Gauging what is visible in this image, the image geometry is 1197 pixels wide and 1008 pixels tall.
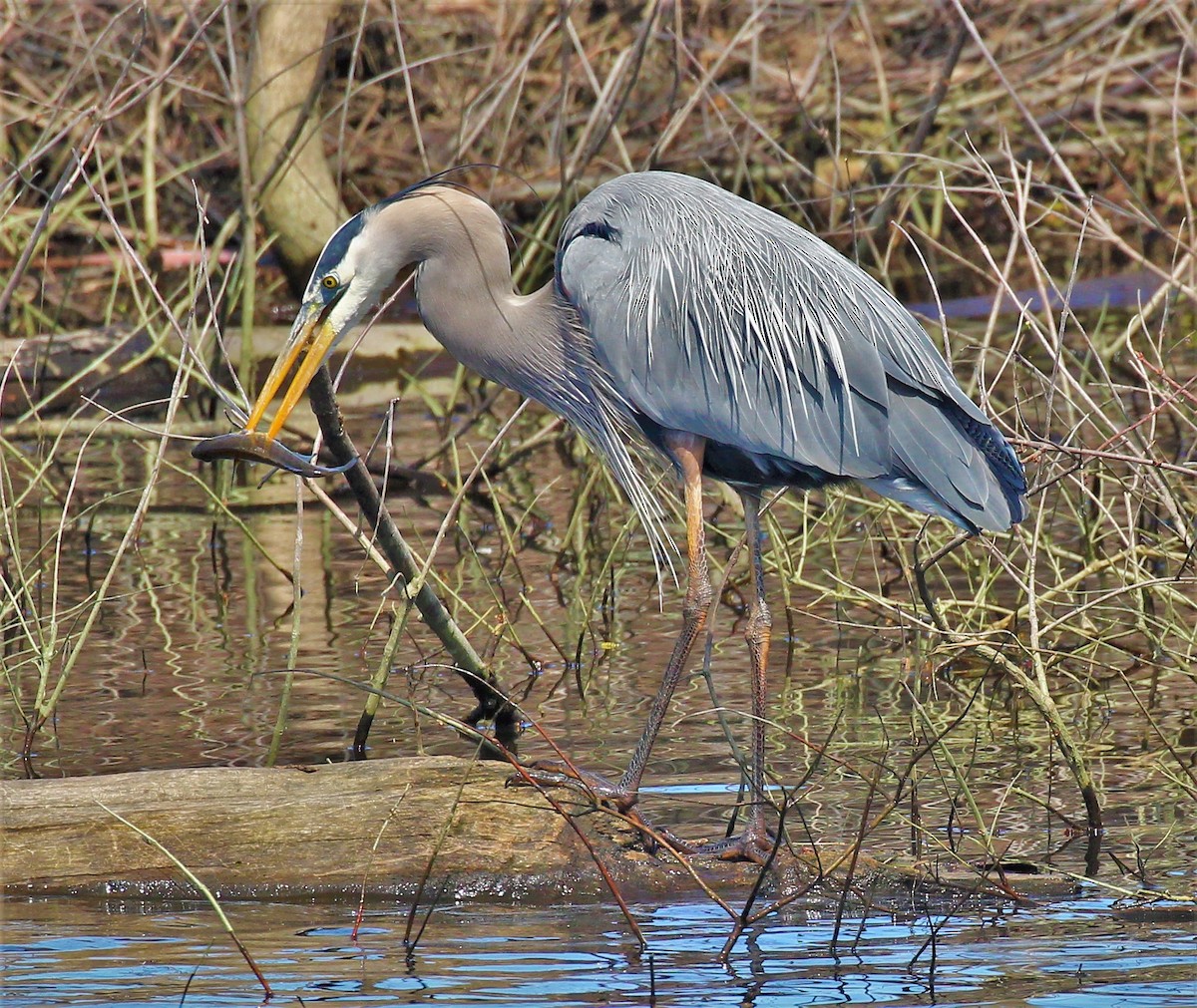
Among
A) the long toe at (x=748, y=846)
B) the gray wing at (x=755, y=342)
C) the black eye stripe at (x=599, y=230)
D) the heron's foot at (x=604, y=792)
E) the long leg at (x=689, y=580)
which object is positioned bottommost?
the long toe at (x=748, y=846)

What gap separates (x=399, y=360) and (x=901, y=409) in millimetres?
6944

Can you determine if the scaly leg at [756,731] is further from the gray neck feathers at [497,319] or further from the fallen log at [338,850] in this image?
the gray neck feathers at [497,319]

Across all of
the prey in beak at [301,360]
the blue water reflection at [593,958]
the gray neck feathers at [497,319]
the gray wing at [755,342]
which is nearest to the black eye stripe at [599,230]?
the gray wing at [755,342]

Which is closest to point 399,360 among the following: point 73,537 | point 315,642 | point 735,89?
point 735,89

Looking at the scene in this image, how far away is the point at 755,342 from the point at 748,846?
145cm

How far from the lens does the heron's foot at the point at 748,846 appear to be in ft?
14.5

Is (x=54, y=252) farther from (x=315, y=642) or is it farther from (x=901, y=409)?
(x=901, y=409)

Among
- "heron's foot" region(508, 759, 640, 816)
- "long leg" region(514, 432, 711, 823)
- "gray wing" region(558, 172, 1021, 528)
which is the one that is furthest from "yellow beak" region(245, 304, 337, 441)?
"heron's foot" region(508, 759, 640, 816)

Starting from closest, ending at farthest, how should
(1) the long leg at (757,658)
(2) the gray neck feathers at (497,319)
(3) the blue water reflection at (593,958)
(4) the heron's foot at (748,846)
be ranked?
(3) the blue water reflection at (593,958) → (4) the heron's foot at (748,846) → (1) the long leg at (757,658) → (2) the gray neck feathers at (497,319)

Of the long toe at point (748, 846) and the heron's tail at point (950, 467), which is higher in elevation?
the heron's tail at point (950, 467)

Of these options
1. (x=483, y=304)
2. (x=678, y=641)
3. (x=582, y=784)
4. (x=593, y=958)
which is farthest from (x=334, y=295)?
(x=593, y=958)

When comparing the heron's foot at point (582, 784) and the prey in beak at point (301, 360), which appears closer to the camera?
the heron's foot at point (582, 784)

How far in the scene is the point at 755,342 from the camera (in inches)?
202

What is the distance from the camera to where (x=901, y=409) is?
5008mm
